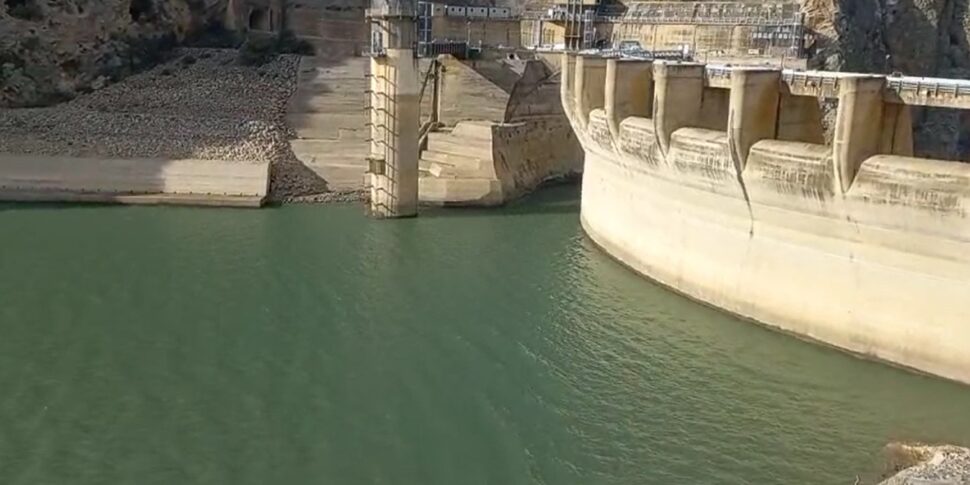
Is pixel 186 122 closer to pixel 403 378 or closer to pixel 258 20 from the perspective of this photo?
pixel 258 20

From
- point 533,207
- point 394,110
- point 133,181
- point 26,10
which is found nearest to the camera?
point 394,110

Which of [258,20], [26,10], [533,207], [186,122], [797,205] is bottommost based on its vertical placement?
[533,207]

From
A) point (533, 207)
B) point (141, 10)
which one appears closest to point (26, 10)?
point (141, 10)

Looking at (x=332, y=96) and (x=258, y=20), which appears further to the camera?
(x=258, y=20)

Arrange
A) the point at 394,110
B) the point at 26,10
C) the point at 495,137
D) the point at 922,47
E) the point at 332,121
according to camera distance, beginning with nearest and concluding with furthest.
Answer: the point at 394,110 → the point at 495,137 → the point at 332,121 → the point at 26,10 → the point at 922,47

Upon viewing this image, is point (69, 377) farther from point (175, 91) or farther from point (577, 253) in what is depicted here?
point (175, 91)

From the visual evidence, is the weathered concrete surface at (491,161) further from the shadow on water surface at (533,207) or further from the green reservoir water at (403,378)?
the green reservoir water at (403,378)

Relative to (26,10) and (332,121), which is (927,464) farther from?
(26,10)

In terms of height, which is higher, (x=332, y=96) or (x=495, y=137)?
(x=332, y=96)

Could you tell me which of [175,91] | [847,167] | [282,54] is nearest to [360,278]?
[847,167]
